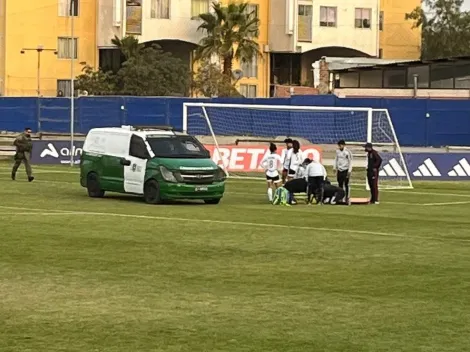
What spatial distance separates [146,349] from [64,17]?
7798 cm

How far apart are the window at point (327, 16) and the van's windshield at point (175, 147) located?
202ft

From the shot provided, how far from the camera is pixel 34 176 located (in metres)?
45.3

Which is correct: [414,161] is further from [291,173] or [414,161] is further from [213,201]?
Answer: [213,201]

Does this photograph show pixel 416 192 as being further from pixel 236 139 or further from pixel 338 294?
pixel 338 294

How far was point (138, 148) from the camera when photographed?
3297 cm

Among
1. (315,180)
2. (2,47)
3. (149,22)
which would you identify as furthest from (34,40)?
(315,180)

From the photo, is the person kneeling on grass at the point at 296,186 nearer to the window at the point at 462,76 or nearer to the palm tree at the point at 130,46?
the window at the point at 462,76

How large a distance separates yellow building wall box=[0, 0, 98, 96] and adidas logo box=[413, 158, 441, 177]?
45.5 metres

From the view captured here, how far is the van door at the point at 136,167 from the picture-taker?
32562mm

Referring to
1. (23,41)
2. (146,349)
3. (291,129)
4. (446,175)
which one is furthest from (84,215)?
(23,41)

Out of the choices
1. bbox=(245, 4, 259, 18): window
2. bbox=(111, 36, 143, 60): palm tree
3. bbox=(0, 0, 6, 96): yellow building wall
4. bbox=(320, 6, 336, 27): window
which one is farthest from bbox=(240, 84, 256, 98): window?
bbox=(0, 0, 6, 96): yellow building wall

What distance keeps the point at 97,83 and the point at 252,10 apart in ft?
50.1

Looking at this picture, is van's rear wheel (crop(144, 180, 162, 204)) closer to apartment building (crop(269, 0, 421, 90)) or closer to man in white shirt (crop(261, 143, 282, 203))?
man in white shirt (crop(261, 143, 282, 203))

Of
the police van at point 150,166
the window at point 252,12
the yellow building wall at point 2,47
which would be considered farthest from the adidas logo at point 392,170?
the yellow building wall at point 2,47
